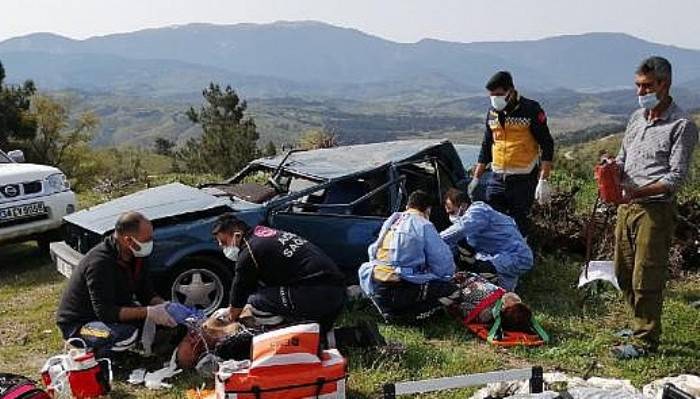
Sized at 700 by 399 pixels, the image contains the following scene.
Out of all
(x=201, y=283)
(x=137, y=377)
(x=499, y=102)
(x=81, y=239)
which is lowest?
(x=137, y=377)

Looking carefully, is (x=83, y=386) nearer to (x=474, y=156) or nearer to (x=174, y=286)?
(x=174, y=286)

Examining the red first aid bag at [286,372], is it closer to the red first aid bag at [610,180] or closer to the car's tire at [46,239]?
the red first aid bag at [610,180]

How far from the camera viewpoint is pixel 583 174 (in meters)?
14.3

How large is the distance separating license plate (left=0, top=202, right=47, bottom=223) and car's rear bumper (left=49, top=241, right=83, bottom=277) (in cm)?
154

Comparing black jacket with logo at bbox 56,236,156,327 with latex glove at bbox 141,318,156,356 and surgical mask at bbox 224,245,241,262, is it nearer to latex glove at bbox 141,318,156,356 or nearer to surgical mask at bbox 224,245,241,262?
latex glove at bbox 141,318,156,356

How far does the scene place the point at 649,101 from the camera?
15.0ft

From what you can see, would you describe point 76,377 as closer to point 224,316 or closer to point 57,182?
point 224,316

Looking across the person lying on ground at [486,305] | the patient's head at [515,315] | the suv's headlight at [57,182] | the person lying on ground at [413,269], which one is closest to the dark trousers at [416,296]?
the person lying on ground at [413,269]

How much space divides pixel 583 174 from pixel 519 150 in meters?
8.49

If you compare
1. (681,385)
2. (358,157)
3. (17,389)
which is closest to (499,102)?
(358,157)

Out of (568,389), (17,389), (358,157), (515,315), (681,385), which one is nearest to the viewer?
(17,389)

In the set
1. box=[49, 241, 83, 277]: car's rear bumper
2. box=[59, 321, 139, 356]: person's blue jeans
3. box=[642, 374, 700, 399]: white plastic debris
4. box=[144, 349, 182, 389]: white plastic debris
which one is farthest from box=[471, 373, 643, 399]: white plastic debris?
box=[49, 241, 83, 277]: car's rear bumper

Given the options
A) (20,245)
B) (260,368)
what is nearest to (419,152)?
(260,368)

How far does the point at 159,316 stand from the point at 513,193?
334cm
